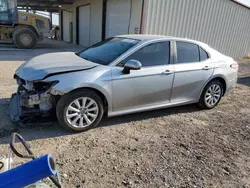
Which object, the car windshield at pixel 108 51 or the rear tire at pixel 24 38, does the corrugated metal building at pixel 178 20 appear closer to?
the rear tire at pixel 24 38

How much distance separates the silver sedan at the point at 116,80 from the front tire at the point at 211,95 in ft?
0.07

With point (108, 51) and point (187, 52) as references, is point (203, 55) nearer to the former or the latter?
point (187, 52)

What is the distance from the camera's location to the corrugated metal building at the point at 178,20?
10539 mm

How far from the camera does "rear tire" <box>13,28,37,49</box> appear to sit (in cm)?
1346

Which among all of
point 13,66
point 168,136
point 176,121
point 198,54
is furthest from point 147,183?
point 13,66

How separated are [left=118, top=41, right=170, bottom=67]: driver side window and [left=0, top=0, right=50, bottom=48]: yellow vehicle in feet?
37.9

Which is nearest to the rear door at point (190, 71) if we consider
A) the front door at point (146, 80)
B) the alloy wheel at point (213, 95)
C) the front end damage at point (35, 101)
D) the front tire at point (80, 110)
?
the front door at point (146, 80)

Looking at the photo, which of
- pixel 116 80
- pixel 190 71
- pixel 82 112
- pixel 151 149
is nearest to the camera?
pixel 151 149

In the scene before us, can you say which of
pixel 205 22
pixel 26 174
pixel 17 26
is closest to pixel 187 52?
pixel 26 174

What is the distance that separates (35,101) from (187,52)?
2.97m

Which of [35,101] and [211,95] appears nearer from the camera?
[35,101]

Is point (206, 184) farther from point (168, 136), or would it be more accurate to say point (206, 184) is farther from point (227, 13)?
point (227, 13)

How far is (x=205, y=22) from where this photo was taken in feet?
39.9

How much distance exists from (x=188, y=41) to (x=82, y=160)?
3.14 m
